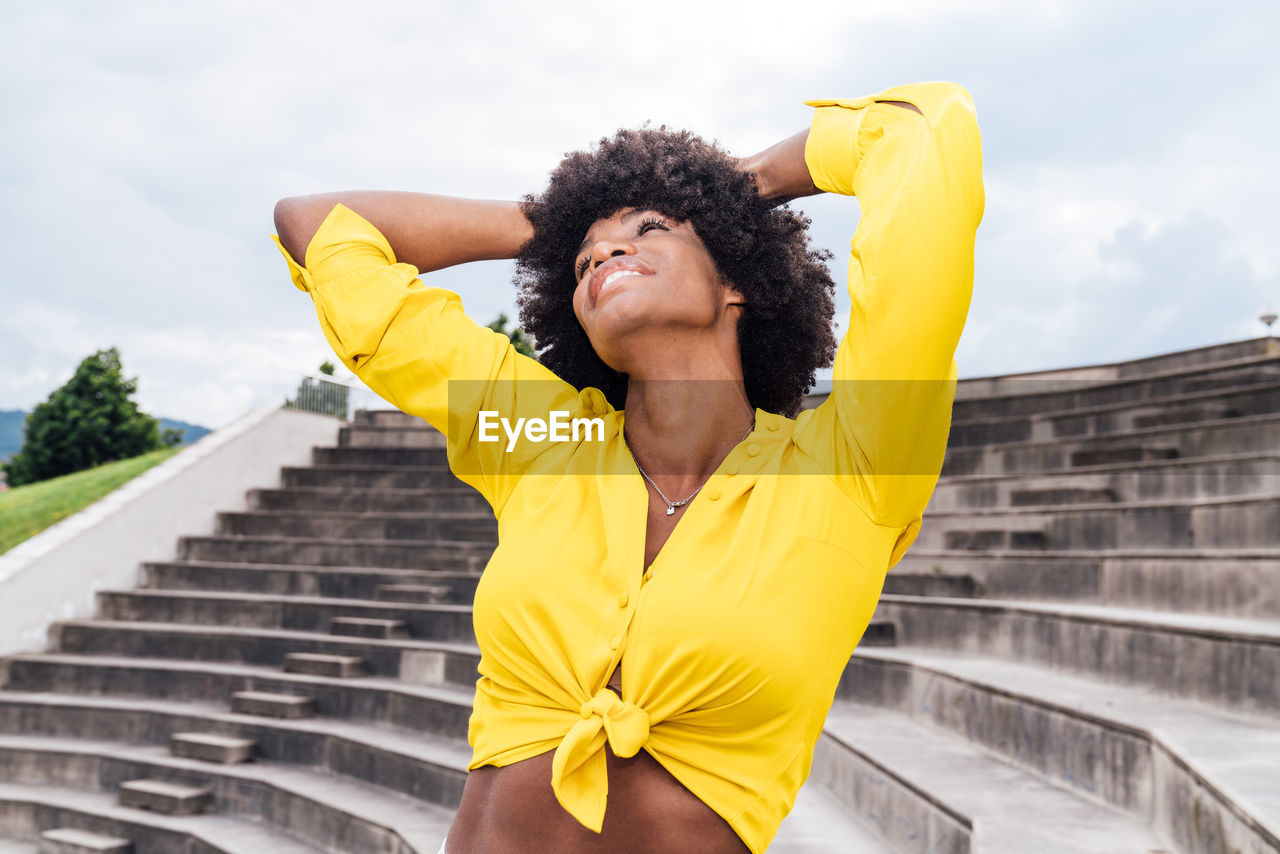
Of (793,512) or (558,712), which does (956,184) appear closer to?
(793,512)

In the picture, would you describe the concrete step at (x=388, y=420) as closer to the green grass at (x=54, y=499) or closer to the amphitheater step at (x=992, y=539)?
the green grass at (x=54, y=499)

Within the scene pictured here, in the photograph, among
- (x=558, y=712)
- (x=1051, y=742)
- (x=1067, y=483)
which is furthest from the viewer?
(x=1067, y=483)

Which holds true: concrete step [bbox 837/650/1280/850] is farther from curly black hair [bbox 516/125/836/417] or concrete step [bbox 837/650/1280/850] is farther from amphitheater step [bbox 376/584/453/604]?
amphitheater step [bbox 376/584/453/604]

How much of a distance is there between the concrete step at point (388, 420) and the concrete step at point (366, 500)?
1329 mm

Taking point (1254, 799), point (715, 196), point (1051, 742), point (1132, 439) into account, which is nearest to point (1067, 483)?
point (1132, 439)

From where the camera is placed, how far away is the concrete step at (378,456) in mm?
10797

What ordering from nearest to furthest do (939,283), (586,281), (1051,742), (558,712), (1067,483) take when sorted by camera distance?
(939,283), (558,712), (586,281), (1051,742), (1067,483)

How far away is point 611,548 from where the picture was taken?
1406 millimetres

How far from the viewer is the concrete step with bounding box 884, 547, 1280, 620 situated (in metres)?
3.97

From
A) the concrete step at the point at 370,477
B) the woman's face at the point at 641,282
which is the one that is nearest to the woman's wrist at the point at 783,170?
the woman's face at the point at 641,282

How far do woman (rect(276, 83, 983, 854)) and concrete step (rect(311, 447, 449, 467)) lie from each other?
29.9 ft

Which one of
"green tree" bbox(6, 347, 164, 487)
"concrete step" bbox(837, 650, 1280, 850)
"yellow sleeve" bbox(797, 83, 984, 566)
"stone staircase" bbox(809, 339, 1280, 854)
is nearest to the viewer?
"yellow sleeve" bbox(797, 83, 984, 566)

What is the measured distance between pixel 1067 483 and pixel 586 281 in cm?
587

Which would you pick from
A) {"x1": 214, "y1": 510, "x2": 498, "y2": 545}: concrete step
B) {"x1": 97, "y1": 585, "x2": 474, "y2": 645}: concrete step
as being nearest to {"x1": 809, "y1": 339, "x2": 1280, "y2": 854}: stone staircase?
{"x1": 97, "y1": 585, "x2": 474, "y2": 645}: concrete step
